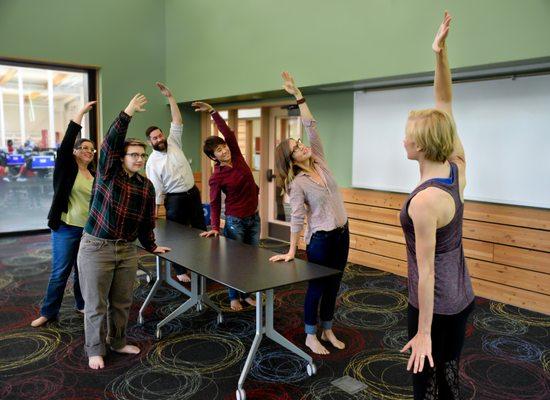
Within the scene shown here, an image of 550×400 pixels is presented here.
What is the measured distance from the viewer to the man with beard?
4348mm

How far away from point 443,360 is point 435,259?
1.19 feet

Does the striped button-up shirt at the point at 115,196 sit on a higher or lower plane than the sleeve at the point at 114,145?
lower

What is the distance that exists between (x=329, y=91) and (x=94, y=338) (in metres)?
3.80

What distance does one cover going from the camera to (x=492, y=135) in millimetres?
4152

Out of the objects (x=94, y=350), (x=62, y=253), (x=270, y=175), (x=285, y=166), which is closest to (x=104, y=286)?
(x=94, y=350)

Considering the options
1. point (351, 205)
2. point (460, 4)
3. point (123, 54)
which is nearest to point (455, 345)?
point (460, 4)

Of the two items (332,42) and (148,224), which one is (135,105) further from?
(332,42)

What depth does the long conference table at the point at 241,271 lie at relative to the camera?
2.52 metres

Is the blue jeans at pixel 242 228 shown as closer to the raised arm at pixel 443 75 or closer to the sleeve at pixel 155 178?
the sleeve at pixel 155 178

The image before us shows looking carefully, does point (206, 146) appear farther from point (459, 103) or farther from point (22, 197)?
point (22, 197)

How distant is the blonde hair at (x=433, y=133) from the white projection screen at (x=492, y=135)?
2871 millimetres

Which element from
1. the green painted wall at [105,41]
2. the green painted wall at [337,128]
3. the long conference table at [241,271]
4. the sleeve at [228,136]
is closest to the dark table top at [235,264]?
the long conference table at [241,271]

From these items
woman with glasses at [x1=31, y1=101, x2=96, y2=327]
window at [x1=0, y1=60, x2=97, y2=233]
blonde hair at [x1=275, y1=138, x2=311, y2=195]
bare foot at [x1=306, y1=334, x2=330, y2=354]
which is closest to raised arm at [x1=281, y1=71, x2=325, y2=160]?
blonde hair at [x1=275, y1=138, x2=311, y2=195]

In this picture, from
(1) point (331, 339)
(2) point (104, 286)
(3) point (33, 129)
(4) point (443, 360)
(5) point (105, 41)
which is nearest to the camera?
(4) point (443, 360)
